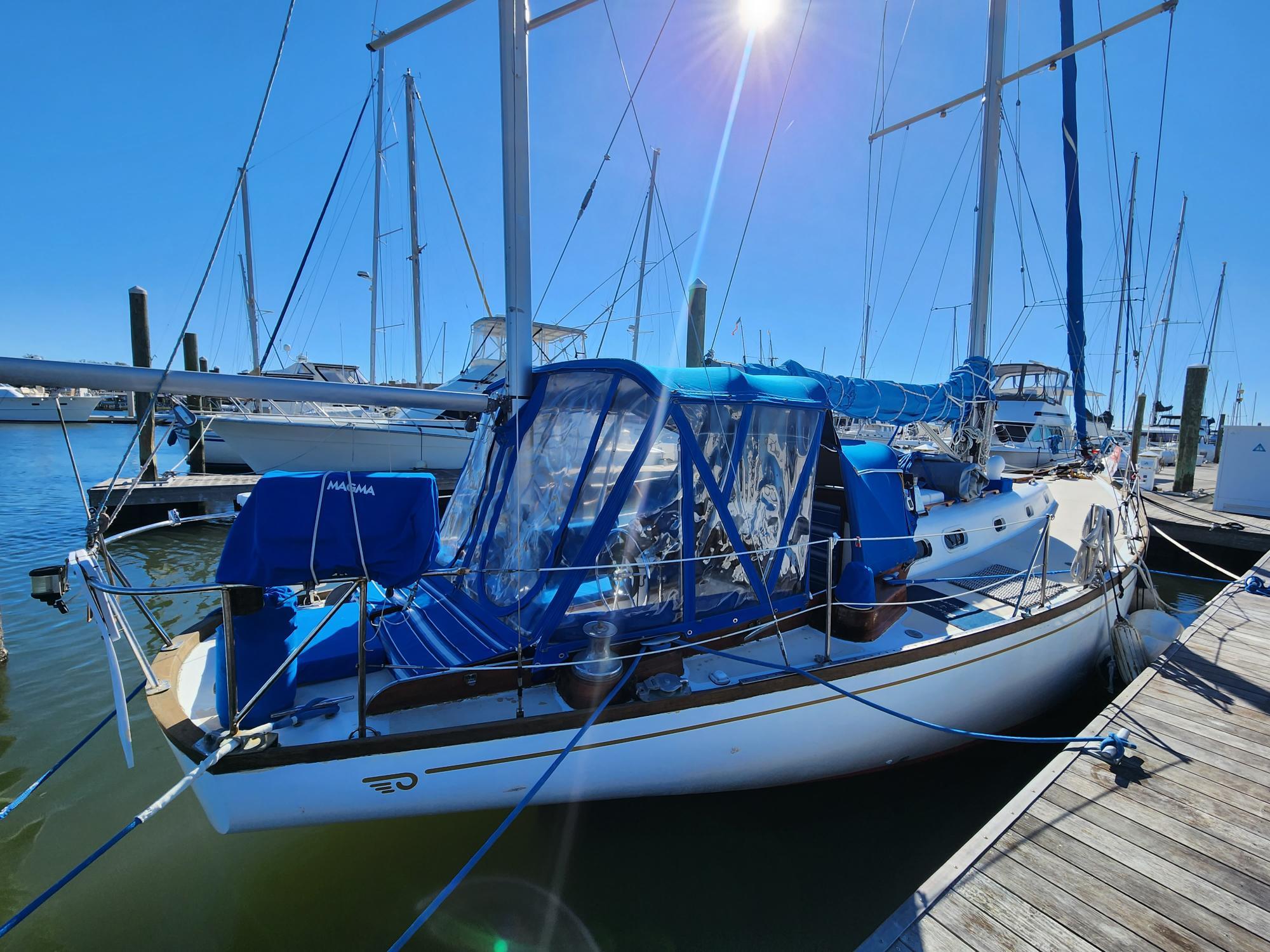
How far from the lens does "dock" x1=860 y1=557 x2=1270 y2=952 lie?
2.53m

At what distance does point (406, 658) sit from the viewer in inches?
145

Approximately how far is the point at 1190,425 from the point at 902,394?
1482cm

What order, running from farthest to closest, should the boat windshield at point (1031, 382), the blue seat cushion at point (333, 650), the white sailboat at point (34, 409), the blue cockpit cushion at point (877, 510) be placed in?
the white sailboat at point (34, 409) → the boat windshield at point (1031, 382) → the blue cockpit cushion at point (877, 510) → the blue seat cushion at point (333, 650)

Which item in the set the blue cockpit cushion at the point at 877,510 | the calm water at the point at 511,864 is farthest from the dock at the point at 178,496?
the blue cockpit cushion at the point at 877,510

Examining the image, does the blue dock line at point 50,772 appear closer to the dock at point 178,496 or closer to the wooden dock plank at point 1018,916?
the wooden dock plank at point 1018,916

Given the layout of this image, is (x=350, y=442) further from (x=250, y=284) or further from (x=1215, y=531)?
(x=1215, y=531)

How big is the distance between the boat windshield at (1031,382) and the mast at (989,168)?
11.9 metres

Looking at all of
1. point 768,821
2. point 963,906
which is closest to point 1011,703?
point 768,821

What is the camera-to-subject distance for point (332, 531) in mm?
2824

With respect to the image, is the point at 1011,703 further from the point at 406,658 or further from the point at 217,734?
the point at 217,734

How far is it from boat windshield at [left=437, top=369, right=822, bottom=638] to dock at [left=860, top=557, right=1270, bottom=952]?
1818 millimetres

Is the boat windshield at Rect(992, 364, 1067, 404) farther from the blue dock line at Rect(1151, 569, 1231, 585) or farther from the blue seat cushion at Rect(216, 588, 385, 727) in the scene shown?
the blue seat cushion at Rect(216, 588, 385, 727)

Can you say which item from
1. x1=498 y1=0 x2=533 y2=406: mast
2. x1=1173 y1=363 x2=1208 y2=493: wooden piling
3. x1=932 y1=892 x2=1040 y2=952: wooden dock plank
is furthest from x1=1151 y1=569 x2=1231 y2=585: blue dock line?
x1=498 y1=0 x2=533 y2=406: mast

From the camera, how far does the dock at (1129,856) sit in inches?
99.7
